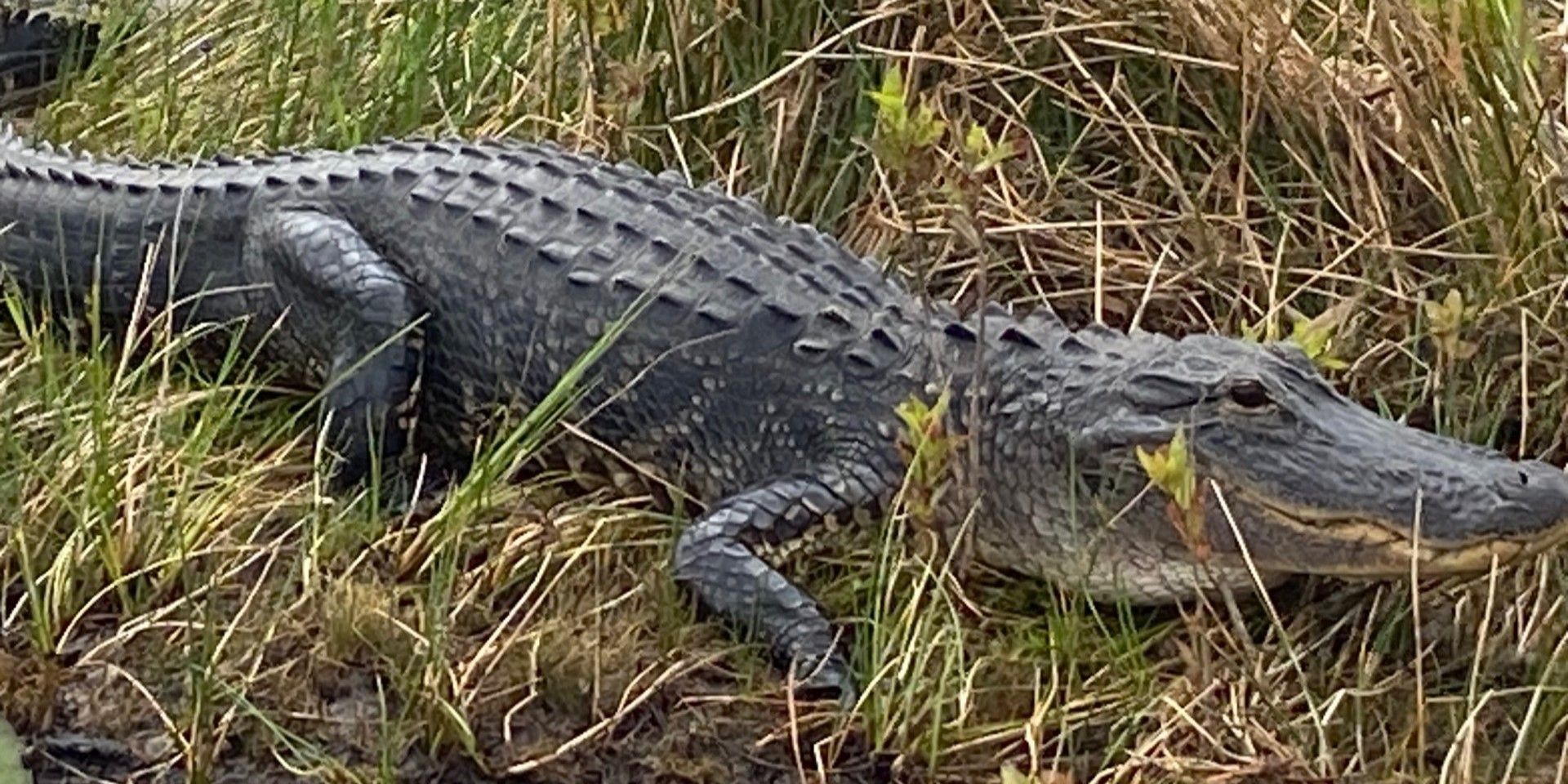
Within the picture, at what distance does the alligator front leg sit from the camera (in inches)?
118

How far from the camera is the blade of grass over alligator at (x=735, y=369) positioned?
2998mm

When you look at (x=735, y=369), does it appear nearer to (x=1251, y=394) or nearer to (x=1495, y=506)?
(x=1251, y=394)

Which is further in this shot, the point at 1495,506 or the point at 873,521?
the point at 873,521

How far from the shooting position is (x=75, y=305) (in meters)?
3.81

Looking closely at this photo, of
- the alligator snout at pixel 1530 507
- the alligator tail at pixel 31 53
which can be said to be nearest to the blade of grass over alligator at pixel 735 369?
the alligator snout at pixel 1530 507

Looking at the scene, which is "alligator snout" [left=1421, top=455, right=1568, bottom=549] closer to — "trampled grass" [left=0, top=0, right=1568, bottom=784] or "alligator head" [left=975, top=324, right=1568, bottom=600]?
"alligator head" [left=975, top=324, right=1568, bottom=600]

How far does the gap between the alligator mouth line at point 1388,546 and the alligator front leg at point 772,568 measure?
583 millimetres

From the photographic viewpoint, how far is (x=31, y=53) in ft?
15.7

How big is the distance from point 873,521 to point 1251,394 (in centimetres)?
58

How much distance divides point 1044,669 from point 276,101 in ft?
6.92

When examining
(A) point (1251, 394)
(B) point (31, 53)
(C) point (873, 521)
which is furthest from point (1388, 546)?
(B) point (31, 53)

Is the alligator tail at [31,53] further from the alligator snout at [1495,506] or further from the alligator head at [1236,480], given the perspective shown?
the alligator snout at [1495,506]

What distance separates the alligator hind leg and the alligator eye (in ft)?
4.13

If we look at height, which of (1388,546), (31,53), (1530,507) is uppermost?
(1530,507)
